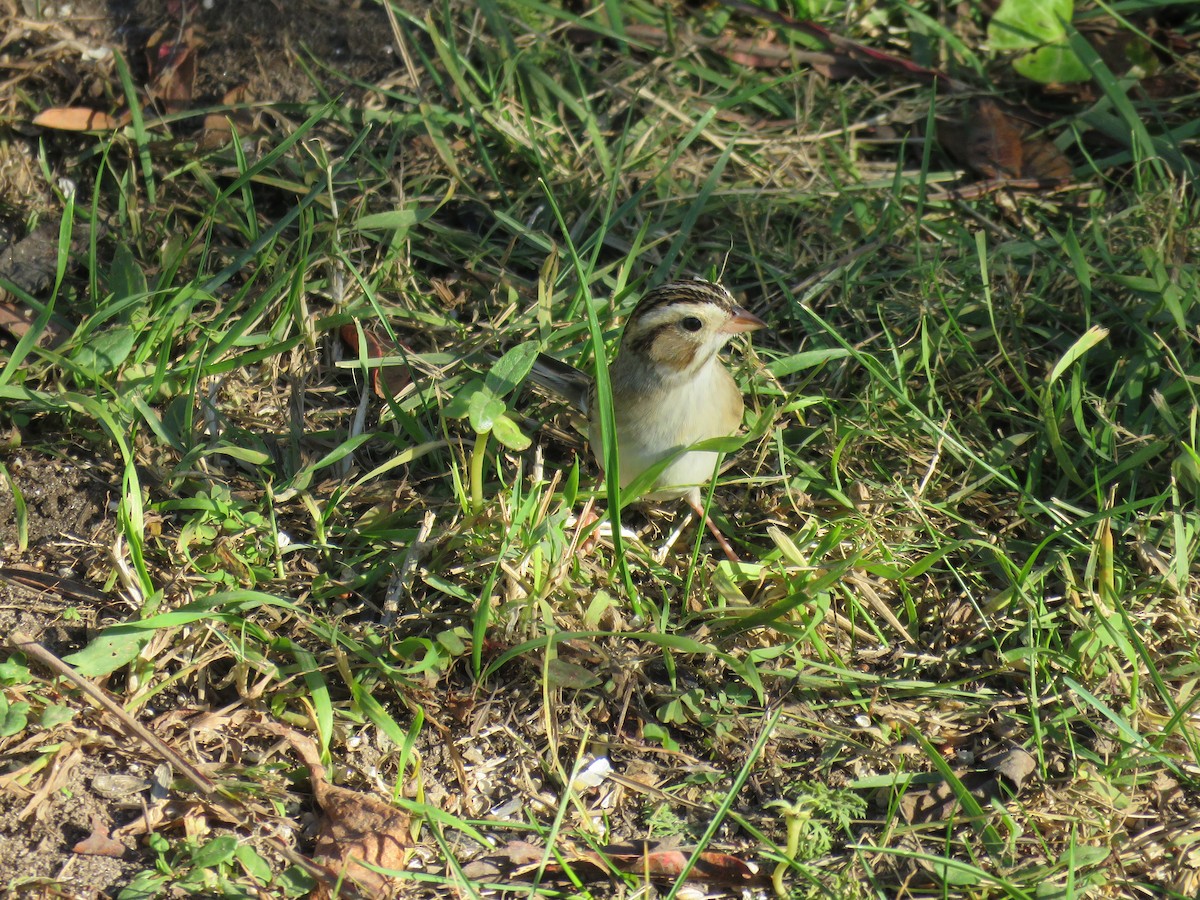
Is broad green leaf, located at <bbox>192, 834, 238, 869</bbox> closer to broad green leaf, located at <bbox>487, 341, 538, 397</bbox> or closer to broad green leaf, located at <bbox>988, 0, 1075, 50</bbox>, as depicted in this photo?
broad green leaf, located at <bbox>487, 341, 538, 397</bbox>

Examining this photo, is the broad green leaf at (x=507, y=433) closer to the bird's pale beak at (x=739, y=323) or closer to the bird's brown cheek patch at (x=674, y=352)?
the bird's brown cheek patch at (x=674, y=352)

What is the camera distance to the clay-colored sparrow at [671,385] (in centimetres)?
437

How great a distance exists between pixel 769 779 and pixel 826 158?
320 cm

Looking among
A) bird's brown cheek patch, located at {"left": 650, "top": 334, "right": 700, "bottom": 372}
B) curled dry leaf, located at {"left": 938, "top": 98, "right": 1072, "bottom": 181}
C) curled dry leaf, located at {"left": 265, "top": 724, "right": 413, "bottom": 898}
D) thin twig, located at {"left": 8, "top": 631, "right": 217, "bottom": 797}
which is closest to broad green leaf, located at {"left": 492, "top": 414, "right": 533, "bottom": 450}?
bird's brown cheek patch, located at {"left": 650, "top": 334, "right": 700, "bottom": 372}

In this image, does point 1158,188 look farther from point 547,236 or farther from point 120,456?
point 120,456

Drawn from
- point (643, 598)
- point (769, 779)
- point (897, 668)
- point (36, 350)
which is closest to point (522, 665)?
point (643, 598)

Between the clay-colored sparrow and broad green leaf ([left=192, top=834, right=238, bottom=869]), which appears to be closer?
broad green leaf ([left=192, top=834, right=238, bottom=869])

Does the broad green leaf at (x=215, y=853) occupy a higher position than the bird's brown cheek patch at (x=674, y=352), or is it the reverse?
the bird's brown cheek patch at (x=674, y=352)

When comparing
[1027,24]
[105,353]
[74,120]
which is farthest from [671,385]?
[1027,24]

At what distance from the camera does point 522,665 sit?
13.0 ft

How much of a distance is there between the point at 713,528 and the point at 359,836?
5.61ft

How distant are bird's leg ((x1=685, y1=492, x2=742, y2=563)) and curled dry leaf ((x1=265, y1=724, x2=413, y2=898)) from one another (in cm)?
152

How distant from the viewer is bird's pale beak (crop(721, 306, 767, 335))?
4.42 m

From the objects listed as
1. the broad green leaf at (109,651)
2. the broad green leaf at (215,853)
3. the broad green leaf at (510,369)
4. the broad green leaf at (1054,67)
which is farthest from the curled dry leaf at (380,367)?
the broad green leaf at (1054,67)
